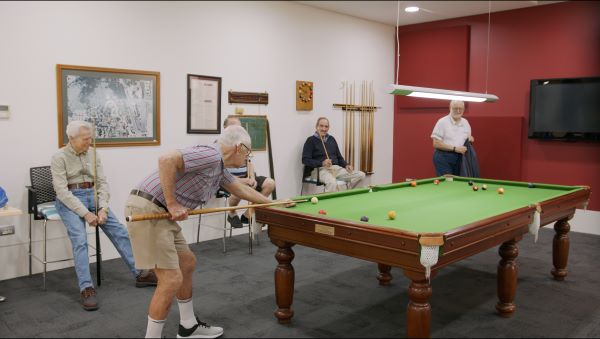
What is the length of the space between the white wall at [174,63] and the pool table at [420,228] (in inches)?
79.7

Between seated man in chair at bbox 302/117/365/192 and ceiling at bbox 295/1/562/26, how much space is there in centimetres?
136

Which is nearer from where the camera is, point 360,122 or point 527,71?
point 527,71

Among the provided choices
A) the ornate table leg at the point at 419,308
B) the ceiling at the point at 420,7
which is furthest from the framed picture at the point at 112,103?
the ornate table leg at the point at 419,308

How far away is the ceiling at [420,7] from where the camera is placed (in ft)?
19.5

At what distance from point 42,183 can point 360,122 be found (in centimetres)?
407

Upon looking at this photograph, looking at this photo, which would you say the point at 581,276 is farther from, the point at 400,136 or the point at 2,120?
the point at 2,120

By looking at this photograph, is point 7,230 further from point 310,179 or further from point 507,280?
point 507,280

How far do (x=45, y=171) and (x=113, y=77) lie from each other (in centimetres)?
98

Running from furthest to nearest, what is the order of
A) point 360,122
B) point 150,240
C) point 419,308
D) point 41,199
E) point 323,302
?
point 360,122, point 41,199, point 323,302, point 150,240, point 419,308

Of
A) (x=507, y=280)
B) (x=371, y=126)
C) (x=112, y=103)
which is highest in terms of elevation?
(x=112, y=103)

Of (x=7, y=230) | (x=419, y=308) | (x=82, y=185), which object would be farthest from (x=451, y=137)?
(x=7, y=230)

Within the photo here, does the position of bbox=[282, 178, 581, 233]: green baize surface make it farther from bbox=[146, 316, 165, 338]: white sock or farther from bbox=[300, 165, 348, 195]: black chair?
bbox=[300, 165, 348, 195]: black chair

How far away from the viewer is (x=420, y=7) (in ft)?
20.3

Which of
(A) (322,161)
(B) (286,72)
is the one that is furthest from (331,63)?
(A) (322,161)
